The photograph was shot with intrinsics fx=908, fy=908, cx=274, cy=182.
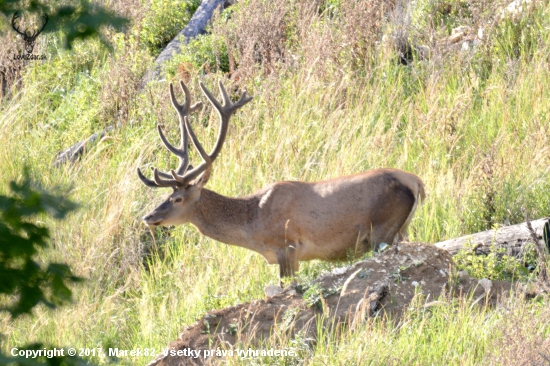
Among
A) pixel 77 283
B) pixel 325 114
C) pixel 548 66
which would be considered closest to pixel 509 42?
pixel 548 66

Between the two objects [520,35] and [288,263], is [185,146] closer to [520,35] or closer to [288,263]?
[288,263]

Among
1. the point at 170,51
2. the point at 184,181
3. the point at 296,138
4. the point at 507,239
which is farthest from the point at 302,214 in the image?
the point at 170,51

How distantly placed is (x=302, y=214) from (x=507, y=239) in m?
1.73

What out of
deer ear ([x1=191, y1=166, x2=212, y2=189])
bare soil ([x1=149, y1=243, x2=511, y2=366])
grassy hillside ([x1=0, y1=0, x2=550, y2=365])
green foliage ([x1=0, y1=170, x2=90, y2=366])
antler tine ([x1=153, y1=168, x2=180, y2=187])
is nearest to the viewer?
green foliage ([x1=0, y1=170, x2=90, y2=366])

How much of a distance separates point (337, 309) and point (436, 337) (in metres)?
0.71

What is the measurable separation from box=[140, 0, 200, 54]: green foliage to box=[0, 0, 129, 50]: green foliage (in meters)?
10.9

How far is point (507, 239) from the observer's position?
6.91 metres

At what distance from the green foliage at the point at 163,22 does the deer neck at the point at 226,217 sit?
5.68 metres

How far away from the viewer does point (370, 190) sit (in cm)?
756

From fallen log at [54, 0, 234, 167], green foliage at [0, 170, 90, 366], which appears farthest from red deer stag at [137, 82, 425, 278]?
green foliage at [0, 170, 90, 366]

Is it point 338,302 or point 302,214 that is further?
point 302,214

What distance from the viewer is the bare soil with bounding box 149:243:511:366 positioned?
19.1ft

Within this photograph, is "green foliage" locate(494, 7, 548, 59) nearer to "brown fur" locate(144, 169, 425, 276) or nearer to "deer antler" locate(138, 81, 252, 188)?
"brown fur" locate(144, 169, 425, 276)

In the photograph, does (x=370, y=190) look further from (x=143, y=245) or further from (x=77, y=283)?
(x=77, y=283)
